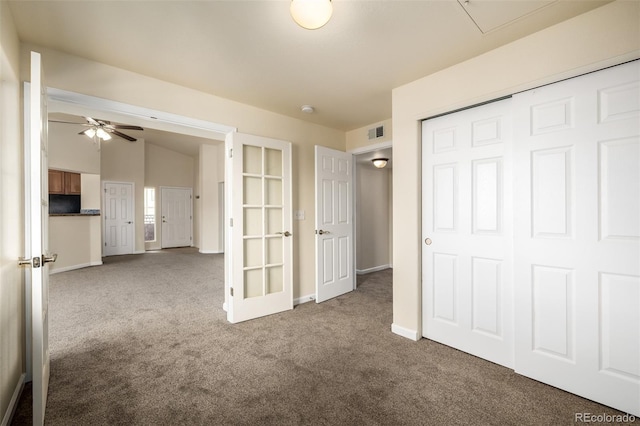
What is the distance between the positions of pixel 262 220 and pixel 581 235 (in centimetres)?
283

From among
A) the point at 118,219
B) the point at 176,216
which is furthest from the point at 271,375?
the point at 176,216

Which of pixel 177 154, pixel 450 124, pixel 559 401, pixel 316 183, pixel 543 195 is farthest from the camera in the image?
pixel 177 154

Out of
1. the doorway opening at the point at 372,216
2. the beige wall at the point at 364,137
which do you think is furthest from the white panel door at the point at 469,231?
the doorway opening at the point at 372,216

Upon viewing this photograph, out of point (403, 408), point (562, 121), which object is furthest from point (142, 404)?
point (562, 121)

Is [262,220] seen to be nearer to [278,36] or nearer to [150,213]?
[278,36]

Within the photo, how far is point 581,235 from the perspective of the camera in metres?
1.78

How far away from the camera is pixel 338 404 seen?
1.72 m

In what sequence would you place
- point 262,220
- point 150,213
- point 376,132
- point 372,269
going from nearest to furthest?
point 262,220 → point 376,132 → point 372,269 → point 150,213

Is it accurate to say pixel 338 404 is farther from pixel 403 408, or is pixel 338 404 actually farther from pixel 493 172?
pixel 493 172

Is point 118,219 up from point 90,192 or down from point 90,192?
down

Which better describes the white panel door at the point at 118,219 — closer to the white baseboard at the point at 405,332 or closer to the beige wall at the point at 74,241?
the beige wall at the point at 74,241

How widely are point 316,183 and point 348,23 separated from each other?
202 cm

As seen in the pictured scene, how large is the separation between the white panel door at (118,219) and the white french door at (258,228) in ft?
20.7

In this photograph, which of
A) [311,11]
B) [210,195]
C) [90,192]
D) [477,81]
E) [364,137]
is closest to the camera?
[311,11]
